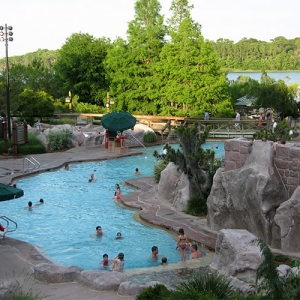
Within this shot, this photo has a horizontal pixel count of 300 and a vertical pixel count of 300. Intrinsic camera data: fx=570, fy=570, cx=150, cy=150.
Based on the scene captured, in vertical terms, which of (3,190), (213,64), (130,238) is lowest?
(130,238)

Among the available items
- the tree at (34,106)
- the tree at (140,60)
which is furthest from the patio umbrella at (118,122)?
the tree at (140,60)

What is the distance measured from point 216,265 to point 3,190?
213 inches

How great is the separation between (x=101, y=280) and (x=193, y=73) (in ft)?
101

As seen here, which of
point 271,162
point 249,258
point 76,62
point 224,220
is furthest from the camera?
point 76,62

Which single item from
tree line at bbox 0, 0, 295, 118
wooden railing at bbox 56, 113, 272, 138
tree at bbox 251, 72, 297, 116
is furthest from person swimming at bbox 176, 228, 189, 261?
tree at bbox 251, 72, 297, 116

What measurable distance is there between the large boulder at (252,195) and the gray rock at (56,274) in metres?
4.75

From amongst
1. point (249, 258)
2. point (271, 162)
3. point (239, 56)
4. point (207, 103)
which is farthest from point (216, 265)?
point (239, 56)

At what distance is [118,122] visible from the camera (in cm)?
2933

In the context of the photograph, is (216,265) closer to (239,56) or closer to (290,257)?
(290,257)

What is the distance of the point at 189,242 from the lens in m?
14.1

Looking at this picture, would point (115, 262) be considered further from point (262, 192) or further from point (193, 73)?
point (193, 73)

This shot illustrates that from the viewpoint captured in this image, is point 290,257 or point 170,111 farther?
point 170,111

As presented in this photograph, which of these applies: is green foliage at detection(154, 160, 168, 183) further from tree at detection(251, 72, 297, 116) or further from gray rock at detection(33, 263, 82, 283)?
tree at detection(251, 72, 297, 116)

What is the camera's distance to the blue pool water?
1398cm
